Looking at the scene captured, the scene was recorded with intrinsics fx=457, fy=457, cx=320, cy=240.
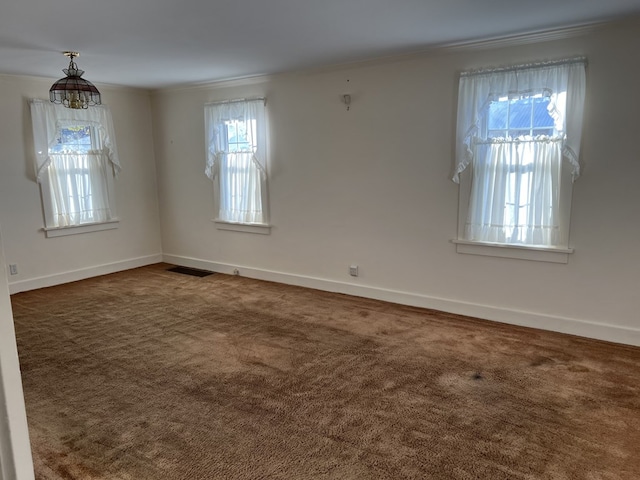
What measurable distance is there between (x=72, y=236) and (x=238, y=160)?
7.55ft

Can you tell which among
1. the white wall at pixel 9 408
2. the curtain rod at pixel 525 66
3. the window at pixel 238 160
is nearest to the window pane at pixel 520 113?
the curtain rod at pixel 525 66

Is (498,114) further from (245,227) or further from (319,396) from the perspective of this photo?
(245,227)

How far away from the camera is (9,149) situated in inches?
200

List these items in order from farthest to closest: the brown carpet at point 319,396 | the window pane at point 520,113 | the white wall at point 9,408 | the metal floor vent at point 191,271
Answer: the metal floor vent at point 191,271
the window pane at point 520,113
the brown carpet at point 319,396
the white wall at point 9,408

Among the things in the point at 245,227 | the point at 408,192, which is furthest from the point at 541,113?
the point at 245,227

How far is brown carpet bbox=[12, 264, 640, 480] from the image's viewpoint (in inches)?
88.9

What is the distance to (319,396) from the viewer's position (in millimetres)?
2891

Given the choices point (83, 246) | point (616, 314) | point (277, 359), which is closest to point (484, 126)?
point (616, 314)

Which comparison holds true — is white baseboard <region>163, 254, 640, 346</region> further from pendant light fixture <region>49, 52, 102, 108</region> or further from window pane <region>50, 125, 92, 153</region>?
pendant light fixture <region>49, 52, 102, 108</region>

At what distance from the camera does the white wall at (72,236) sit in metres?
5.10

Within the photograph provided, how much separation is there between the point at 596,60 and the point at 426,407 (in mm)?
2890

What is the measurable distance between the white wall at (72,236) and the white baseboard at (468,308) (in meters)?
1.40

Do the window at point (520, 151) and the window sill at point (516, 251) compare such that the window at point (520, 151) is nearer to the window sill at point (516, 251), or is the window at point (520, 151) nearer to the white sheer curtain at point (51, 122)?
the window sill at point (516, 251)

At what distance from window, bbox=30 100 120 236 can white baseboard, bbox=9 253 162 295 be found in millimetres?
521
